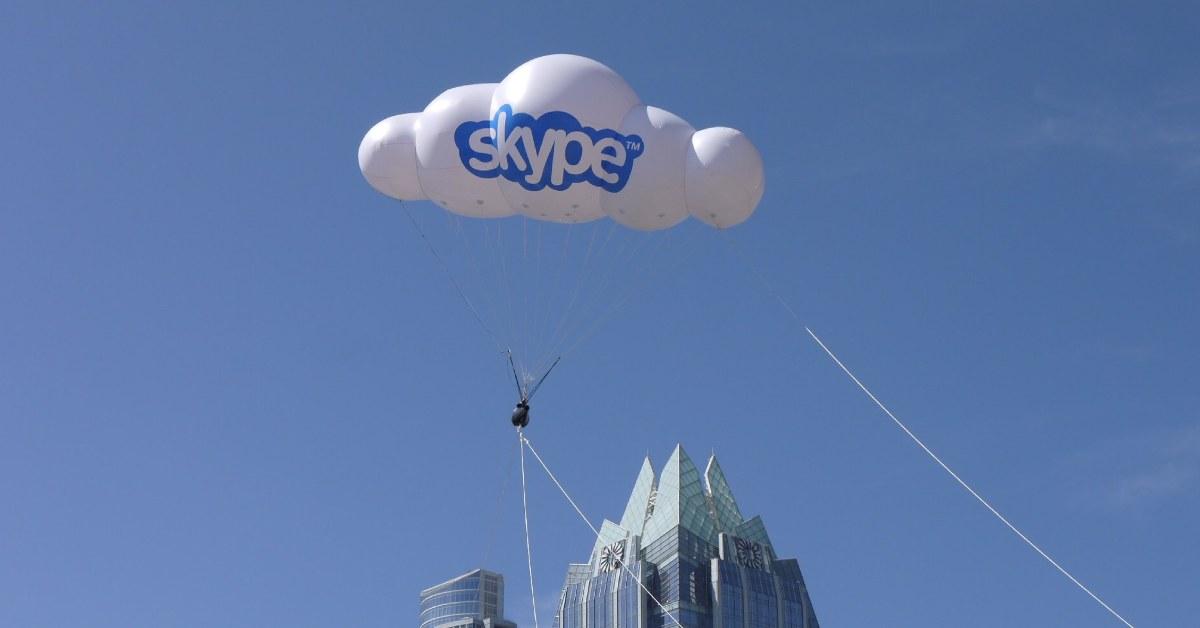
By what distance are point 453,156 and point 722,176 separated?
8.27 metres

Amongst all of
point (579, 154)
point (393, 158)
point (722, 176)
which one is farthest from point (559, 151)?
point (393, 158)

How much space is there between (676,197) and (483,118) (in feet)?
20.8

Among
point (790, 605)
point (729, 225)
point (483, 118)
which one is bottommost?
point (729, 225)

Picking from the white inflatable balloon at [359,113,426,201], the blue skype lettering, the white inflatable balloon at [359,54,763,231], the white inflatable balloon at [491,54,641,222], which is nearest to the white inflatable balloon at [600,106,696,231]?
the white inflatable balloon at [359,54,763,231]

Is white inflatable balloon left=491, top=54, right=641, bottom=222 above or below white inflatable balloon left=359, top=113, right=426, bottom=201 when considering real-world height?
below

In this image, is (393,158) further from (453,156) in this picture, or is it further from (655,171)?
(655,171)

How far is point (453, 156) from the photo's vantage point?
170ft

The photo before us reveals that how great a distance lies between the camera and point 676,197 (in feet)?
167

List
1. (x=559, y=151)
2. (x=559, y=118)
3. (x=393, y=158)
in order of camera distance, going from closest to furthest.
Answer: (x=559, y=118) → (x=559, y=151) → (x=393, y=158)

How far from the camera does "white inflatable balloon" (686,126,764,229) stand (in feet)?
164

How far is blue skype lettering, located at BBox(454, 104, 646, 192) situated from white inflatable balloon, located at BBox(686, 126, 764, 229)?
1.82 meters

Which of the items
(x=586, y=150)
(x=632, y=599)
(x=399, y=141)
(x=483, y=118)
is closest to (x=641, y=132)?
(x=586, y=150)

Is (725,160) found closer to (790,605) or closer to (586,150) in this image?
(586,150)

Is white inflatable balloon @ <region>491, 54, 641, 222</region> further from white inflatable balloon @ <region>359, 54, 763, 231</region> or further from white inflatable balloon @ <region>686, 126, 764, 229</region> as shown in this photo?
white inflatable balloon @ <region>686, 126, 764, 229</region>
